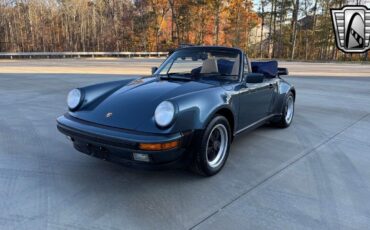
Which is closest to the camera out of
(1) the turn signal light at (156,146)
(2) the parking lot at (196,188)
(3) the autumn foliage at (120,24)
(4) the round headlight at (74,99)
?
(2) the parking lot at (196,188)

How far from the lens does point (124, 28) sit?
4553 cm

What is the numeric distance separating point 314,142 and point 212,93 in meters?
2.29

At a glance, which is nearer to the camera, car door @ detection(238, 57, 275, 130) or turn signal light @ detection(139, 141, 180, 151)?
turn signal light @ detection(139, 141, 180, 151)

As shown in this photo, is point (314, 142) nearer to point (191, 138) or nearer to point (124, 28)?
point (191, 138)

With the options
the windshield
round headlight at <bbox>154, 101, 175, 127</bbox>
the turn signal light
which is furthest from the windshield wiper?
the turn signal light

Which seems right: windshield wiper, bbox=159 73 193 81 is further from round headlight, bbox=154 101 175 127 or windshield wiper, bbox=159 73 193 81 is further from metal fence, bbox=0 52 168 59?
metal fence, bbox=0 52 168 59

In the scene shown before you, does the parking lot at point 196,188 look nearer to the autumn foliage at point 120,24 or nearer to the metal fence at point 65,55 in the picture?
the metal fence at point 65,55

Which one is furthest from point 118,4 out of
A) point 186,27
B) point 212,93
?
point 212,93

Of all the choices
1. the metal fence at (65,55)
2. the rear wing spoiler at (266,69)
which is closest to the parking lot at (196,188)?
the rear wing spoiler at (266,69)

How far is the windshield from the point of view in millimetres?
4055

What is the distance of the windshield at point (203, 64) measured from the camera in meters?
4.05

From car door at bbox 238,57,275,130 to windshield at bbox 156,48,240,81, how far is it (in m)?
0.21

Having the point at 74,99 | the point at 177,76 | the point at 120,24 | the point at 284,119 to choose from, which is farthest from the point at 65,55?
the point at 74,99

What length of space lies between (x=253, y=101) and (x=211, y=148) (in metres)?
1.09
